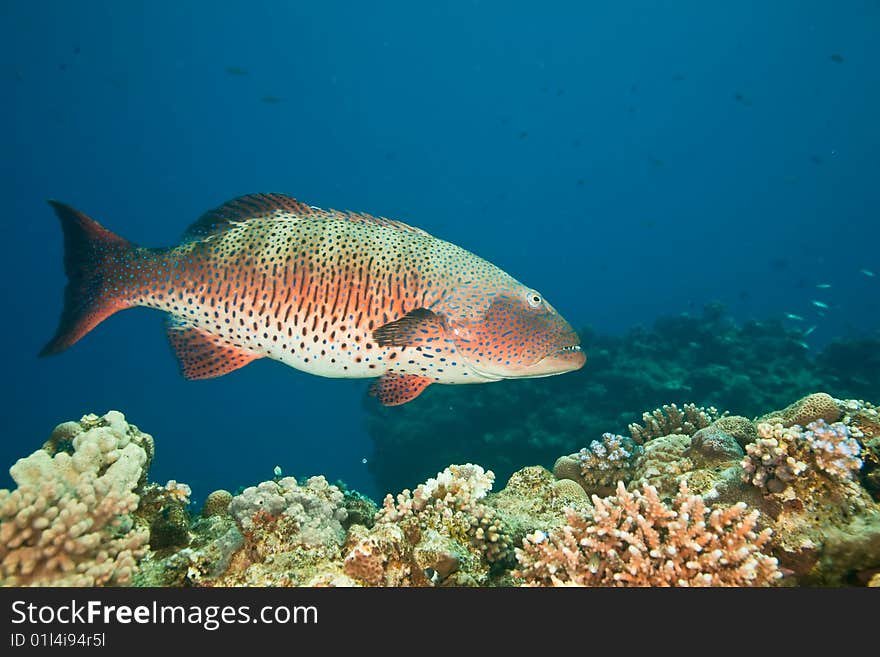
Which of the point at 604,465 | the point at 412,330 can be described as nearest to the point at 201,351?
the point at 412,330

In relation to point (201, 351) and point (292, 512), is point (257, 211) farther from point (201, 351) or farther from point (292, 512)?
point (292, 512)

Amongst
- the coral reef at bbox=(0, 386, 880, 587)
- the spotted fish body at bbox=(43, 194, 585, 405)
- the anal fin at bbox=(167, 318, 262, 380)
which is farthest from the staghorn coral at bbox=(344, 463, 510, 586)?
the anal fin at bbox=(167, 318, 262, 380)

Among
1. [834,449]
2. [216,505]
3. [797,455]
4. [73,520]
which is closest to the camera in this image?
[73,520]

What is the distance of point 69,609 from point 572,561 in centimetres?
297

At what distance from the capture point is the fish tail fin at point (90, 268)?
429cm

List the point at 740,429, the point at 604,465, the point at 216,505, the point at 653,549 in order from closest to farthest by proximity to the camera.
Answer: the point at 653,549
the point at 740,429
the point at 216,505
the point at 604,465

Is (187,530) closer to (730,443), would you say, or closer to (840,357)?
(730,443)

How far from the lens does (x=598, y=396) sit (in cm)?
1606

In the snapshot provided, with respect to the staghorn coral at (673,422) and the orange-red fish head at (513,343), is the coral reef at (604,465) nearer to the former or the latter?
the staghorn coral at (673,422)

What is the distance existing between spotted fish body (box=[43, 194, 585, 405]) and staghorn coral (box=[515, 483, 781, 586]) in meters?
1.36

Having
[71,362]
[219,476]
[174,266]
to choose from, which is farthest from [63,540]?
[71,362]

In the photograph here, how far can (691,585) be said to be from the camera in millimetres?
2779

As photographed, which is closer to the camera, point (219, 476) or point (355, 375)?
point (355, 375)

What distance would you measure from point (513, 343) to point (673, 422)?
3261 mm
